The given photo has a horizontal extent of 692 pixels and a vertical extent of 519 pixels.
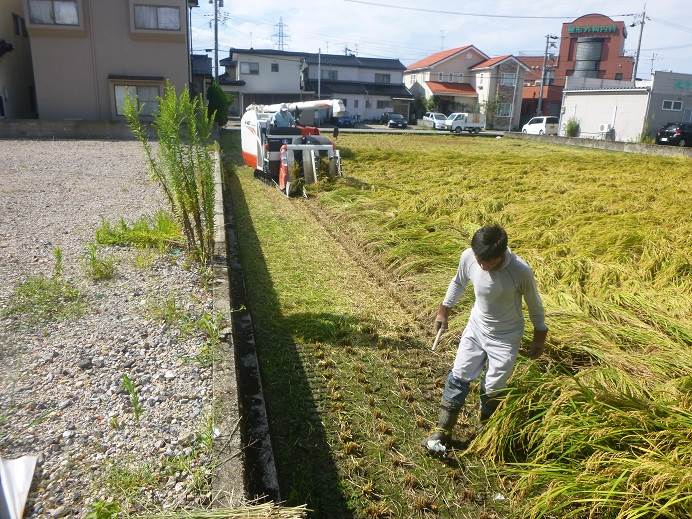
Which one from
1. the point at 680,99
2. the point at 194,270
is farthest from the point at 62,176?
the point at 680,99

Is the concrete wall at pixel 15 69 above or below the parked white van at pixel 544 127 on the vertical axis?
above

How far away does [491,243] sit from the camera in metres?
2.72

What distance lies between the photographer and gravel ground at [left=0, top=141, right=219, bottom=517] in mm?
2389

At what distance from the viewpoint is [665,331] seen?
4.01 m

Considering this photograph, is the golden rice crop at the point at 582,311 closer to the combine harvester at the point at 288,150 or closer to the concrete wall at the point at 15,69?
the combine harvester at the point at 288,150

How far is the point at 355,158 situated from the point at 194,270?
33.9 ft

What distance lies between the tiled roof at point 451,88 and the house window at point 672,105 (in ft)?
58.6

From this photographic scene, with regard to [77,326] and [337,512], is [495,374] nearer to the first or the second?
[337,512]

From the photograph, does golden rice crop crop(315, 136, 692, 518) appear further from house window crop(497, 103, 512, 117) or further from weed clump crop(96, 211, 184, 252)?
house window crop(497, 103, 512, 117)

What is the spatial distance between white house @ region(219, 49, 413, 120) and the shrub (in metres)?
14.6

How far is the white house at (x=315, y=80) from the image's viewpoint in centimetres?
3794

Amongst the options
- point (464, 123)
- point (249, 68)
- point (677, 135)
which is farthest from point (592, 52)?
point (249, 68)

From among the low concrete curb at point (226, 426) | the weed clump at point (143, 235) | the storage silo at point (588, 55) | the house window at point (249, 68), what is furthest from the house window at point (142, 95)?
the storage silo at point (588, 55)

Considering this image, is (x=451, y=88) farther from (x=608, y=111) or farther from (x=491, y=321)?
(x=491, y=321)
